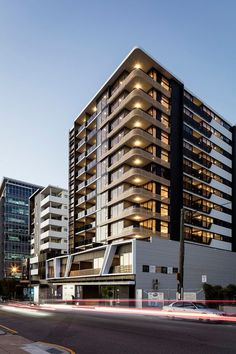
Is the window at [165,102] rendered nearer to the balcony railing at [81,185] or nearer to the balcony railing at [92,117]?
the balcony railing at [92,117]

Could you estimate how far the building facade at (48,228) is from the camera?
338 ft

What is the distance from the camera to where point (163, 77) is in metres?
70.1

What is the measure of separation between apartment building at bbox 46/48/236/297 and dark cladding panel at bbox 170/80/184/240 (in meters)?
0.17

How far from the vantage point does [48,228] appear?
107m

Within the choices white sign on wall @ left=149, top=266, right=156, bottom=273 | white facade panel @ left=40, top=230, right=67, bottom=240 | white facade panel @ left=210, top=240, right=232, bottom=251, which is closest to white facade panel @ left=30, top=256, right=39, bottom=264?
white facade panel @ left=40, top=230, right=67, bottom=240

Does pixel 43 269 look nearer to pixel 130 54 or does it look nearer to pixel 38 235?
pixel 38 235

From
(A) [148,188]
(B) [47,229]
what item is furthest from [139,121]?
(B) [47,229]

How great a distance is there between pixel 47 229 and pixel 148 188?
5044 centimetres

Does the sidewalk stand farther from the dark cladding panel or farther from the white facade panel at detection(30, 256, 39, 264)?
the white facade panel at detection(30, 256, 39, 264)

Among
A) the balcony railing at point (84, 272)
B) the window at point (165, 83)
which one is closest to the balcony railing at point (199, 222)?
the balcony railing at point (84, 272)

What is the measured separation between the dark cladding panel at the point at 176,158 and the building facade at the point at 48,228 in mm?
41978

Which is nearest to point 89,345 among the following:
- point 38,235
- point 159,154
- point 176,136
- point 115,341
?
point 115,341

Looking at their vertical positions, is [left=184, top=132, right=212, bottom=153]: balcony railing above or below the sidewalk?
above

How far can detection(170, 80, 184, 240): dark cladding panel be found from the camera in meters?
65.5
